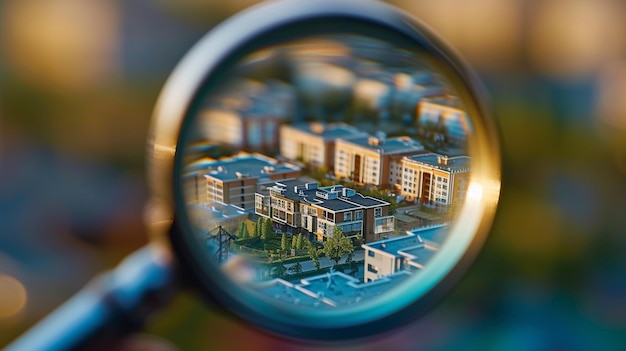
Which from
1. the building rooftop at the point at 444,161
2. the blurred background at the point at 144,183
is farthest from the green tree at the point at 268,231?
the blurred background at the point at 144,183

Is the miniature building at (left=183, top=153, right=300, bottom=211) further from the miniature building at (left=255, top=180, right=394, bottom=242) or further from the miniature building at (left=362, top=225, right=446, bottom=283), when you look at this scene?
the miniature building at (left=362, top=225, right=446, bottom=283)

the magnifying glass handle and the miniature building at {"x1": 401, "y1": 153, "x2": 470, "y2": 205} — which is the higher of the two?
the miniature building at {"x1": 401, "y1": 153, "x2": 470, "y2": 205}

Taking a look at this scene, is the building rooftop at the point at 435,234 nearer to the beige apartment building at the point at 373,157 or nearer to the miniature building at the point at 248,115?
the beige apartment building at the point at 373,157

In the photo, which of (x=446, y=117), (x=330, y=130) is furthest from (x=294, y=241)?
(x=446, y=117)

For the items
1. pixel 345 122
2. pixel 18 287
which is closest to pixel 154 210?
pixel 345 122

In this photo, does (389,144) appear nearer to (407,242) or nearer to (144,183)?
(407,242)

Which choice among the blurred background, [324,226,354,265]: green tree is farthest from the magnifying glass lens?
the blurred background

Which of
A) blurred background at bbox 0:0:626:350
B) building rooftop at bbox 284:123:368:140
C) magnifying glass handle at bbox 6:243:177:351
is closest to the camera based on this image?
magnifying glass handle at bbox 6:243:177:351

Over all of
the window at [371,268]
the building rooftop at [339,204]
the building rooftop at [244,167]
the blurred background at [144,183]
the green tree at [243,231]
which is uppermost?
the building rooftop at [244,167]
